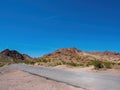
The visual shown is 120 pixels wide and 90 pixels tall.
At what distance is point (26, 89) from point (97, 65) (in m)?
29.4

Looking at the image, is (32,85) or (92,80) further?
(92,80)

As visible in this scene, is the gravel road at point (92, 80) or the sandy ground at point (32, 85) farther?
the sandy ground at point (32, 85)

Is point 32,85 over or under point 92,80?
under

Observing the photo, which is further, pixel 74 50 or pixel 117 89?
pixel 74 50

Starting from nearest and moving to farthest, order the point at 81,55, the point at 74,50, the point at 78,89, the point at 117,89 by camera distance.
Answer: the point at 117,89
the point at 78,89
the point at 81,55
the point at 74,50

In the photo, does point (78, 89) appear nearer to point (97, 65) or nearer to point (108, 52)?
point (97, 65)

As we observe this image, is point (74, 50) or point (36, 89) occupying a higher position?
point (74, 50)

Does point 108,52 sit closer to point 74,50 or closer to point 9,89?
point 74,50

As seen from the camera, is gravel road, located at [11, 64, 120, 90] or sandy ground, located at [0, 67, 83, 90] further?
sandy ground, located at [0, 67, 83, 90]

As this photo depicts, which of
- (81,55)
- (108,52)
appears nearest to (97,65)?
(81,55)

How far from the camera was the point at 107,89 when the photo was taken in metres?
14.5

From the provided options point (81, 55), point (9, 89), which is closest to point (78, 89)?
point (9, 89)

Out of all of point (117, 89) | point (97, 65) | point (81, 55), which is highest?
point (81, 55)

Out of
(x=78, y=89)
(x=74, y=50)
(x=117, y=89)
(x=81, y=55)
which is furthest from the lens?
(x=74, y=50)
